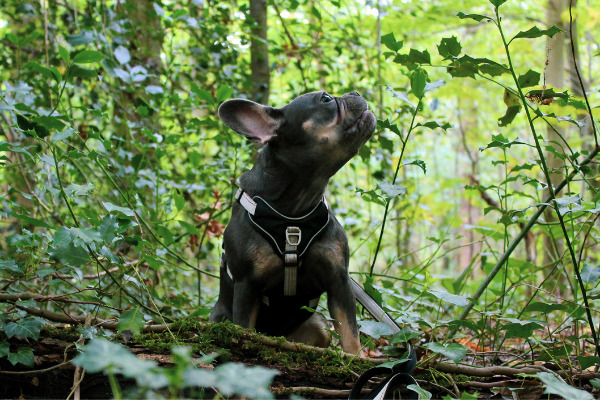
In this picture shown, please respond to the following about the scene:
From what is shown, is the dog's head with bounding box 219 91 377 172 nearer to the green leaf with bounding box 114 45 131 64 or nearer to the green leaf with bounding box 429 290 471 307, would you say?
the green leaf with bounding box 429 290 471 307

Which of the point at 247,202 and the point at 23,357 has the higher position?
the point at 247,202

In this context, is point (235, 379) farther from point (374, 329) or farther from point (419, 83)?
point (419, 83)

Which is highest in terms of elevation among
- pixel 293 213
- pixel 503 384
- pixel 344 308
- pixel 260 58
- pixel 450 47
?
pixel 260 58

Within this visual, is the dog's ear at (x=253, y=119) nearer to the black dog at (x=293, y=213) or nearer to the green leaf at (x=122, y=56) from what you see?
the black dog at (x=293, y=213)

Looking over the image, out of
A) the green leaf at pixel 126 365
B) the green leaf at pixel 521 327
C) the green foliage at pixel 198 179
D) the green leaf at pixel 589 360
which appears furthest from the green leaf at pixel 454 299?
the green leaf at pixel 126 365

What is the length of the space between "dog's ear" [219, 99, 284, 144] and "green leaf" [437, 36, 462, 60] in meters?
1.24

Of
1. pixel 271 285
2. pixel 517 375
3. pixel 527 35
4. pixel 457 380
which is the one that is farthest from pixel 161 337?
pixel 527 35

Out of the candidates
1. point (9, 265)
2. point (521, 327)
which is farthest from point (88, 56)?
point (521, 327)

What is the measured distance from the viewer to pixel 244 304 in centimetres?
367

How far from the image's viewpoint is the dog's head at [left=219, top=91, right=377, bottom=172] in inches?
148

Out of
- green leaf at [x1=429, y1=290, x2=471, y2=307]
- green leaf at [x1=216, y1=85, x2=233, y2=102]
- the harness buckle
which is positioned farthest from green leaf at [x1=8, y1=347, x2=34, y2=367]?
green leaf at [x1=429, y1=290, x2=471, y2=307]

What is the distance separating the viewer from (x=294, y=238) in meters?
3.61

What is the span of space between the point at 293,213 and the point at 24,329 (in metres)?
1.81

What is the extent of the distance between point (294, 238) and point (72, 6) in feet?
16.7
